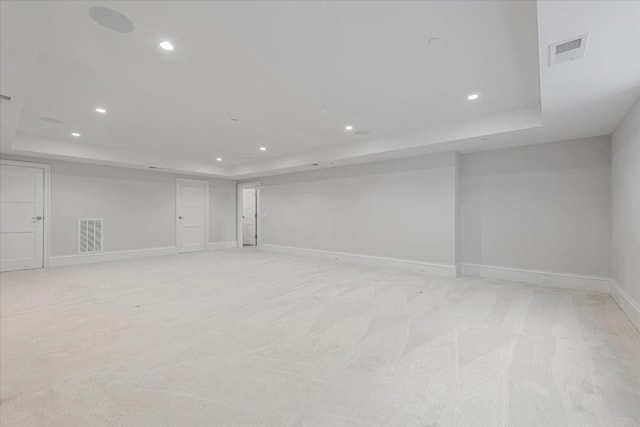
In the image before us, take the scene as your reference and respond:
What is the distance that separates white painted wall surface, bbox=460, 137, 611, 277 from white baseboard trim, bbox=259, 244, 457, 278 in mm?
546

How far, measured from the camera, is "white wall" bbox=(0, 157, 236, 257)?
620cm

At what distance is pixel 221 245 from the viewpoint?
9188 millimetres

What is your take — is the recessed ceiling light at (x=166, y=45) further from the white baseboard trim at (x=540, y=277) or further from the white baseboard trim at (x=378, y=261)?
the white baseboard trim at (x=540, y=277)

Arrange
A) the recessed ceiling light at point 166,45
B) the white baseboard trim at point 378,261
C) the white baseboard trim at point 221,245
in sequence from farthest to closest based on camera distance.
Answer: the white baseboard trim at point 221,245
the white baseboard trim at point 378,261
the recessed ceiling light at point 166,45

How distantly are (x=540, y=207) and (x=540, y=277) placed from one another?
1161mm

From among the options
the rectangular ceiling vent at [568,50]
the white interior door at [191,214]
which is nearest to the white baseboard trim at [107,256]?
the white interior door at [191,214]

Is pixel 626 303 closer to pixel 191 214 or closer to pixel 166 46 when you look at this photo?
pixel 166 46

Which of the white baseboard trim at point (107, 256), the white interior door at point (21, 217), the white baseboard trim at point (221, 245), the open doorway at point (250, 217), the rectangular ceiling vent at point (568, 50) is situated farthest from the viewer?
the open doorway at point (250, 217)

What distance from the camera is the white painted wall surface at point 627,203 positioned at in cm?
301

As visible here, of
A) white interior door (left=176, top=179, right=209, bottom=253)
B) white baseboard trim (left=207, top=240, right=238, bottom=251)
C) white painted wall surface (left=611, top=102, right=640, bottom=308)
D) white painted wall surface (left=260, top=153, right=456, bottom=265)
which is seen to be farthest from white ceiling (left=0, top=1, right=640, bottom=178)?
white baseboard trim (left=207, top=240, right=238, bottom=251)

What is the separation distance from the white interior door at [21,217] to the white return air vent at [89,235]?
0.64 meters

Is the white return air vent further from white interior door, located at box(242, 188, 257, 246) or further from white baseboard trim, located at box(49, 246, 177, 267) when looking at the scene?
white interior door, located at box(242, 188, 257, 246)

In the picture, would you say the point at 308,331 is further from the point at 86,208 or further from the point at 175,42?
the point at 86,208

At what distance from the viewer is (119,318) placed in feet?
10.2
